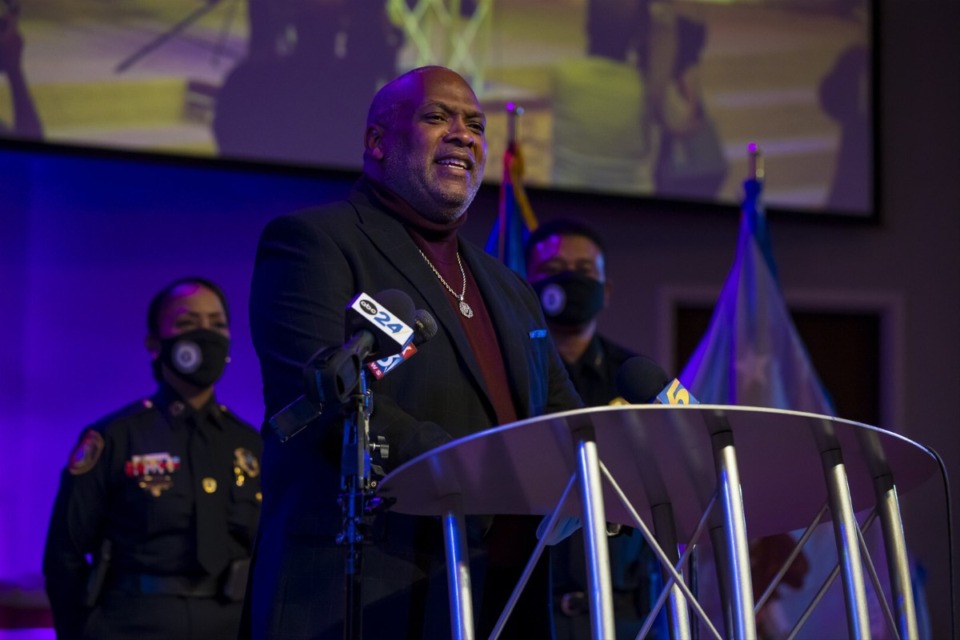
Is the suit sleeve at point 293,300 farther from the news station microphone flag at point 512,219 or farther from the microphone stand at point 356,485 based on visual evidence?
the news station microphone flag at point 512,219

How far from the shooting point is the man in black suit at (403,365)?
7.34ft

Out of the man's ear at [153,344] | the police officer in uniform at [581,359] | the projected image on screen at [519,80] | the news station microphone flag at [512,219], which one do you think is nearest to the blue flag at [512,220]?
the news station microphone flag at [512,219]

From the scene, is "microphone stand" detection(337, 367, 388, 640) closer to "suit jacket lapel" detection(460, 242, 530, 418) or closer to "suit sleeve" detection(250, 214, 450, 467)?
"suit sleeve" detection(250, 214, 450, 467)

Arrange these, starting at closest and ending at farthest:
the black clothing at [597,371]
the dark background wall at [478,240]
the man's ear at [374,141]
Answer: the man's ear at [374,141], the black clothing at [597,371], the dark background wall at [478,240]

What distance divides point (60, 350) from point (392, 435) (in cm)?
444

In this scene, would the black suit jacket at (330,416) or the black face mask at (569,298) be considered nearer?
the black suit jacket at (330,416)

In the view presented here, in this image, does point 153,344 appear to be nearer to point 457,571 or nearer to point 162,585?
point 162,585

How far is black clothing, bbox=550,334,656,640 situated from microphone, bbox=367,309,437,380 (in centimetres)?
206

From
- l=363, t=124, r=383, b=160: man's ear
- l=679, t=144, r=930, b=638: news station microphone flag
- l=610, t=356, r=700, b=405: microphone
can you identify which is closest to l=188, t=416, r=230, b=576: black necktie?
l=679, t=144, r=930, b=638: news station microphone flag

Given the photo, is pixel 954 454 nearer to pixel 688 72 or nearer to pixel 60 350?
pixel 688 72

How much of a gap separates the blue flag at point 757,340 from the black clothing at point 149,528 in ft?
7.38

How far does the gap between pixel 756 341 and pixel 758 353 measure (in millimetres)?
57

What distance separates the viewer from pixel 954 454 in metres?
7.70

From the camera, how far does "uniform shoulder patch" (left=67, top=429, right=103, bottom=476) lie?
15.0ft
